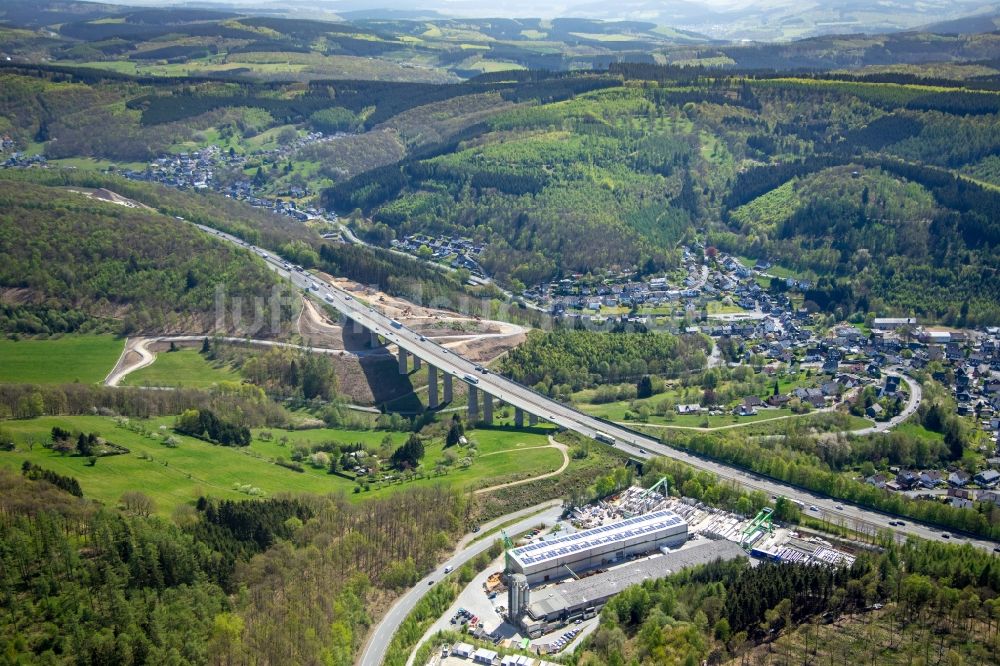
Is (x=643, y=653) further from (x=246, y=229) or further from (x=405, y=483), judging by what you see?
(x=246, y=229)

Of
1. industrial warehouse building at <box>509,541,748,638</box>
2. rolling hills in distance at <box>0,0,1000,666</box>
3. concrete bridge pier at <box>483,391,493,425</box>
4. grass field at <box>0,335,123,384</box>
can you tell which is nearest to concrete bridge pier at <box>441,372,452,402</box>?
rolling hills in distance at <box>0,0,1000,666</box>

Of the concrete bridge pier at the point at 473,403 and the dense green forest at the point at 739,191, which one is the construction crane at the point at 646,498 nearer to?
the concrete bridge pier at the point at 473,403

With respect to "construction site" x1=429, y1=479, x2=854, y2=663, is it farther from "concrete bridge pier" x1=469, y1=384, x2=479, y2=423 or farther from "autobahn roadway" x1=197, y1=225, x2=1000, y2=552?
"concrete bridge pier" x1=469, y1=384, x2=479, y2=423

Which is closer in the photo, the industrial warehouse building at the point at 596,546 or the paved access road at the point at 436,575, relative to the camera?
the paved access road at the point at 436,575

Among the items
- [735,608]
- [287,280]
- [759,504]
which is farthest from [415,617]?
[287,280]

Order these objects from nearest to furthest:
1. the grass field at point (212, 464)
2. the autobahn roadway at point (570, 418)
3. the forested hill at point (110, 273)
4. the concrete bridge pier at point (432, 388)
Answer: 1. the autobahn roadway at point (570, 418)
2. the grass field at point (212, 464)
3. the concrete bridge pier at point (432, 388)
4. the forested hill at point (110, 273)

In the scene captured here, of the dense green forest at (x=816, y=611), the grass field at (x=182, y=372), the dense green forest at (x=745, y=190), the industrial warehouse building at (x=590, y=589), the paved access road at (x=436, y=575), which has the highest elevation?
the dense green forest at (x=745, y=190)

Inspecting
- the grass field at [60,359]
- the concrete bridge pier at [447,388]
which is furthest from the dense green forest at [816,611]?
the grass field at [60,359]
